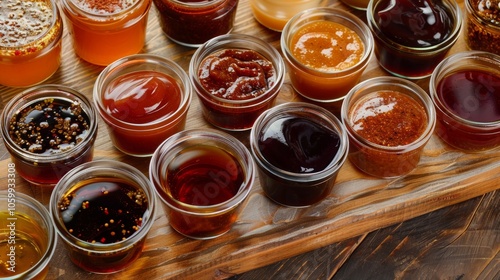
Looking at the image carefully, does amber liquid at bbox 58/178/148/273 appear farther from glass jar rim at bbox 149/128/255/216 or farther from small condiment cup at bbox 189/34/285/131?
small condiment cup at bbox 189/34/285/131

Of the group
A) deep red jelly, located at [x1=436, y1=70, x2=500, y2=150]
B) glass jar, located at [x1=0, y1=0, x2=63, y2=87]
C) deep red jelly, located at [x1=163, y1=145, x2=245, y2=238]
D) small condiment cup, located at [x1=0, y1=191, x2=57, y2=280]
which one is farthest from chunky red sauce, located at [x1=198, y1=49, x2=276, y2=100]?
small condiment cup, located at [x1=0, y1=191, x2=57, y2=280]

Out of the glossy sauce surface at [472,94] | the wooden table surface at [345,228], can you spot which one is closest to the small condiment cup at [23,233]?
the wooden table surface at [345,228]

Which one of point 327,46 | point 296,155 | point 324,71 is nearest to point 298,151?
point 296,155

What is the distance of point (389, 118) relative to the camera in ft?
11.7

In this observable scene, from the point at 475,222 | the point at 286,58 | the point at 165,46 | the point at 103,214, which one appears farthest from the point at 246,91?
the point at 475,222

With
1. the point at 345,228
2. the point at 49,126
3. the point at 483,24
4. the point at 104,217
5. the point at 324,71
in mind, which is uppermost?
the point at 483,24

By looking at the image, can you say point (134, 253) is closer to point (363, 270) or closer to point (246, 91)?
point (246, 91)

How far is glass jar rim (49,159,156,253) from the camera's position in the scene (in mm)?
3080

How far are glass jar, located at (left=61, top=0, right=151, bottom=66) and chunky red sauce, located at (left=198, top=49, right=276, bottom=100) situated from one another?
338 mm

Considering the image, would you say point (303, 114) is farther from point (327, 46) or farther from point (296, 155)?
point (327, 46)

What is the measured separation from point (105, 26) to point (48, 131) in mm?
522

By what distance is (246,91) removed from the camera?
355cm

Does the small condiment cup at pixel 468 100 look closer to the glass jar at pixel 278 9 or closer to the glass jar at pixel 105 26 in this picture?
the glass jar at pixel 278 9

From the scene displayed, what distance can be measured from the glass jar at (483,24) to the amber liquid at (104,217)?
1.70m
